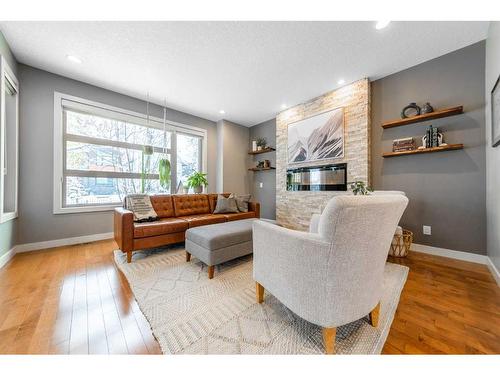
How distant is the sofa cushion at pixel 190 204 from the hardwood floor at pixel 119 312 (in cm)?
127

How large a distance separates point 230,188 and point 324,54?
3.44m

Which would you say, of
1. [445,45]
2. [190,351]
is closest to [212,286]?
[190,351]

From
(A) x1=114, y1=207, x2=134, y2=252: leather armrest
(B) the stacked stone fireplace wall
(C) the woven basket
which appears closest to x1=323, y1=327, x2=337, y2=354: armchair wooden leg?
(B) the stacked stone fireplace wall

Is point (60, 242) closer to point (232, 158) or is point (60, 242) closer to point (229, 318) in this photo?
point (229, 318)

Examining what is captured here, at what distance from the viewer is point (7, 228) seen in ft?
7.43

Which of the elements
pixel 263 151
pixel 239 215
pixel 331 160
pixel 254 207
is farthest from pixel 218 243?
pixel 263 151

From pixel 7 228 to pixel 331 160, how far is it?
4.70 m

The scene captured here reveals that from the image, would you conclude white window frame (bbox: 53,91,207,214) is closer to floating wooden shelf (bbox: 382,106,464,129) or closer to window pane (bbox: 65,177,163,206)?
window pane (bbox: 65,177,163,206)

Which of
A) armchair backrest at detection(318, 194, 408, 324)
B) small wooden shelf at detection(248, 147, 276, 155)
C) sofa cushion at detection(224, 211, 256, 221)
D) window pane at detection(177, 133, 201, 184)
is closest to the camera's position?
armchair backrest at detection(318, 194, 408, 324)

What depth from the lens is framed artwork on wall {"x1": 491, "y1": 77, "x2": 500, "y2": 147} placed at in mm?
1711

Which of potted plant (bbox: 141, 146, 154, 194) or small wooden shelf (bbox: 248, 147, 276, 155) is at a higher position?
small wooden shelf (bbox: 248, 147, 276, 155)

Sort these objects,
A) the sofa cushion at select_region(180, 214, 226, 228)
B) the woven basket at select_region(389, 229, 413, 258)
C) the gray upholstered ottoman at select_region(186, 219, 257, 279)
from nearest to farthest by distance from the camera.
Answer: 1. the gray upholstered ottoman at select_region(186, 219, 257, 279)
2. the woven basket at select_region(389, 229, 413, 258)
3. the sofa cushion at select_region(180, 214, 226, 228)

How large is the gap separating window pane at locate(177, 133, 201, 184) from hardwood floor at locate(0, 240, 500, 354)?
259 centimetres

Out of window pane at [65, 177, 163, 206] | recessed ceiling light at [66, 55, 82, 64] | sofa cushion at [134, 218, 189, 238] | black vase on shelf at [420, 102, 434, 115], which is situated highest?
recessed ceiling light at [66, 55, 82, 64]
